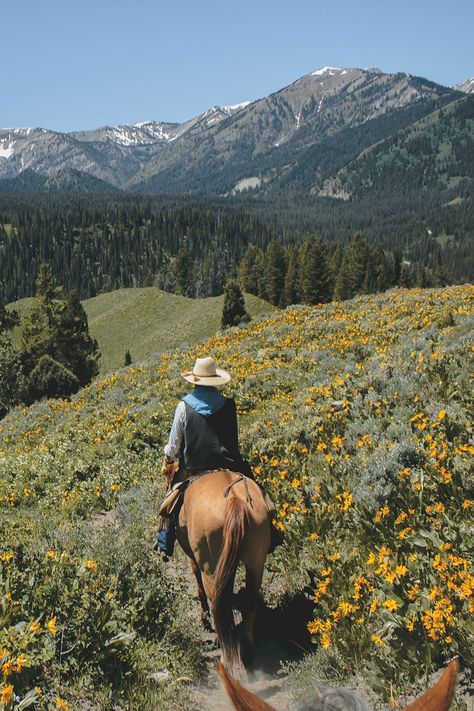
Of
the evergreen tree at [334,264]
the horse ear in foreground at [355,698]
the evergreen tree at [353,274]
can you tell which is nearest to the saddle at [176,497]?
the horse ear in foreground at [355,698]

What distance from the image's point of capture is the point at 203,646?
651cm

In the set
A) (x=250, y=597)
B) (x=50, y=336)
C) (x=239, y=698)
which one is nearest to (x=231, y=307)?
(x=50, y=336)

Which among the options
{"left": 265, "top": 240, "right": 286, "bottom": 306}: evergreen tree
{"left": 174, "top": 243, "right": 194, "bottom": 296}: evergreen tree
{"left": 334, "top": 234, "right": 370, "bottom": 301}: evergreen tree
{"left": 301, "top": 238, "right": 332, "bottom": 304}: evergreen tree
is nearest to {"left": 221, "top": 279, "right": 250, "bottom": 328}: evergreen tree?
{"left": 301, "top": 238, "right": 332, "bottom": 304}: evergreen tree

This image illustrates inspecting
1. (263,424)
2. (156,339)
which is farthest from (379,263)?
(263,424)

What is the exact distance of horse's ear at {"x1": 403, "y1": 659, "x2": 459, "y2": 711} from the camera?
1.55 meters

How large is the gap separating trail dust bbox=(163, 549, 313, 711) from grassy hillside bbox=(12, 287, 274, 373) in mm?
58767

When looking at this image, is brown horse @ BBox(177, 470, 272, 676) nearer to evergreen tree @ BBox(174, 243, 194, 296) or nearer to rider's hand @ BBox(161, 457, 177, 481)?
rider's hand @ BBox(161, 457, 177, 481)

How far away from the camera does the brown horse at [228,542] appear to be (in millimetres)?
5727

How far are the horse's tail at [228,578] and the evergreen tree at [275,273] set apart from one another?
96.0 metres

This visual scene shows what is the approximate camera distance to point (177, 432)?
7414 mm

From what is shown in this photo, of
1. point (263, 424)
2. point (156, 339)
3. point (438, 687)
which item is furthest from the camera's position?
point (156, 339)

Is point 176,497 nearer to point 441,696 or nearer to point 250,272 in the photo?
point 441,696

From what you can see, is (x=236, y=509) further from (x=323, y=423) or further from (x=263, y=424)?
(x=263, y=424)

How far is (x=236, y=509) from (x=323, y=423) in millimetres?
4660
